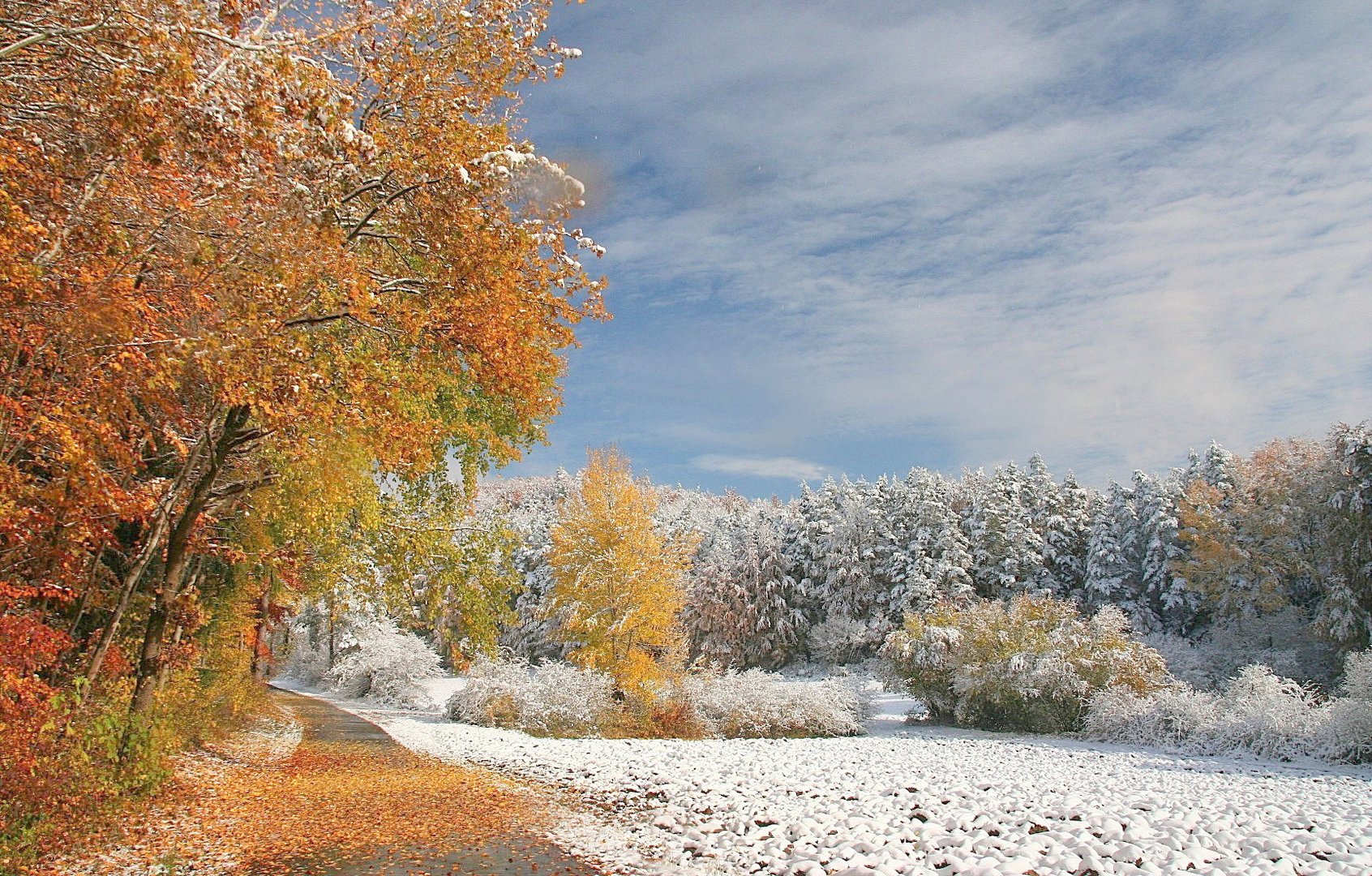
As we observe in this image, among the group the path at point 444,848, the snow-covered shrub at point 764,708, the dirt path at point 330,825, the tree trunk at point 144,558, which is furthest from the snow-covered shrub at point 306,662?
the tree trunk at point 144,558

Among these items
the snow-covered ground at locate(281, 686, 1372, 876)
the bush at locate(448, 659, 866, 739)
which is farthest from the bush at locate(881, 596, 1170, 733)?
the snow-covered ground at locate(281, 686, 1372, 876)

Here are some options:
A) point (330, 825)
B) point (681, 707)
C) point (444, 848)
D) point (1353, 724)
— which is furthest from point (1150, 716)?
point (330, 825)

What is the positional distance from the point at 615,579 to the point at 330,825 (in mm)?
13239

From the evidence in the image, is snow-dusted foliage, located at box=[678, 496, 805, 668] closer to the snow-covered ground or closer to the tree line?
the tree line

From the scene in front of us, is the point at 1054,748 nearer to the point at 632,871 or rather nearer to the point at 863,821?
the point at 863,821

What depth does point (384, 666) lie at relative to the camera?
33.3m

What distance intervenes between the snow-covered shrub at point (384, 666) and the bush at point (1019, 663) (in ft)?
61.9

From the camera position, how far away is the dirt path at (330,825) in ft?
Result: 22.3

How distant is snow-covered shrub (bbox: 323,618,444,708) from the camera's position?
A: 3184 centimetres

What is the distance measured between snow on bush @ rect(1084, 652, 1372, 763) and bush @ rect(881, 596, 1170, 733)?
84 centimetres

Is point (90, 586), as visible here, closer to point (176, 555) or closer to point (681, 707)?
point (176, 555)

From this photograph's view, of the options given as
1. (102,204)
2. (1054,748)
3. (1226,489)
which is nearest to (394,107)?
(102,204)

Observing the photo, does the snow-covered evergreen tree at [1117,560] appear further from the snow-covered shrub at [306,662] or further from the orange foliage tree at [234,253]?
the snow-covered shrub at [306,662]

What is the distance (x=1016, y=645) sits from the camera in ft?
69.4
